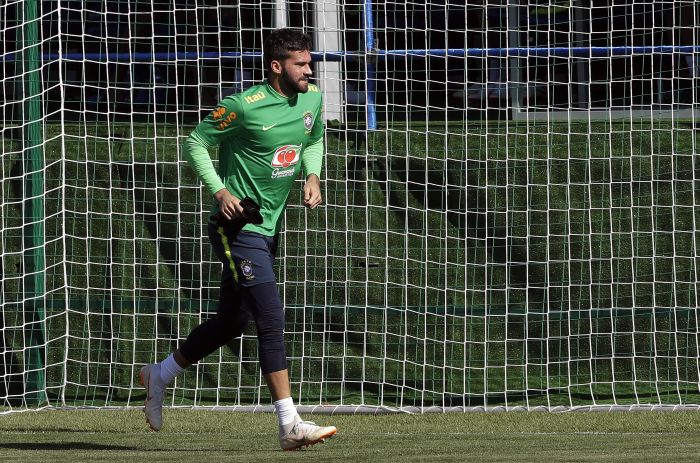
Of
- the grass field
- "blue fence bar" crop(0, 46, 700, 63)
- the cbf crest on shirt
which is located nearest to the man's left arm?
the cbf crest on shirt

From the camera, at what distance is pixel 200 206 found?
843cm

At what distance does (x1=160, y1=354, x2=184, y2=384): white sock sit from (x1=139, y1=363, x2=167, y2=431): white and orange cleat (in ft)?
0.08

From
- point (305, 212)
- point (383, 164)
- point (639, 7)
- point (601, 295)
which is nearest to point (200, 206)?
point (305, 212)

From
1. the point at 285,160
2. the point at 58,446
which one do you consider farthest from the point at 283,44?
the point at 58,446

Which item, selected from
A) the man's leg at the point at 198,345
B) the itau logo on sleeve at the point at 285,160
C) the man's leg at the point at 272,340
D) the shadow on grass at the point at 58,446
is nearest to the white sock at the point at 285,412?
the man's leg at the point at 272,340

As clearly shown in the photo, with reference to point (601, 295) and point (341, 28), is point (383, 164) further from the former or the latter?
point (601, 295)

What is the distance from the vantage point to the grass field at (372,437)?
5469 mm

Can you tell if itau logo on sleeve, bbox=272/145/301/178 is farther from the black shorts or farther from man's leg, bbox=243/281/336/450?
man's leg, bbox=243/281/336/450

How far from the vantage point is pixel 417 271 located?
8.51 meters

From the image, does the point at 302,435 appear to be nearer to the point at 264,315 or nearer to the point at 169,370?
the point at 264,315

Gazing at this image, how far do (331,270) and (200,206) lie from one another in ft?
3.20

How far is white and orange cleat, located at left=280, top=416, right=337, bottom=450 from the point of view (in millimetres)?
5398

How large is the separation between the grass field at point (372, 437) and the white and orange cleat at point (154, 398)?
0.39 ft

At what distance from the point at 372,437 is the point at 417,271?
217 cm
